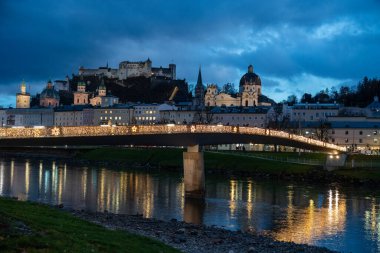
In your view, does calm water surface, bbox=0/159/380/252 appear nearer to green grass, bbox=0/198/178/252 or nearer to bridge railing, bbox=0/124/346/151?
bridge railing, bbox=0/124/346/151

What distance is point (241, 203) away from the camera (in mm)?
51125

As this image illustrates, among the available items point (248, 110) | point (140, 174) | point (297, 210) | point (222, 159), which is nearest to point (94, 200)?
point (297, 210)

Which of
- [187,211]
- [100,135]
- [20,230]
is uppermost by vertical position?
[100,135]

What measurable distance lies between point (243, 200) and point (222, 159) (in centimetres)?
4465

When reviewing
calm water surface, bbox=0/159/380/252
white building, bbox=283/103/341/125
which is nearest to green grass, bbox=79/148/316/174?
calm water surface, bbox=0/159/380/252

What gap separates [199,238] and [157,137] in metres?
25.8

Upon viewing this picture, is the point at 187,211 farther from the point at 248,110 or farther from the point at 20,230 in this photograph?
the point at 248,110

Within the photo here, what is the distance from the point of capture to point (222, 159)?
322ft

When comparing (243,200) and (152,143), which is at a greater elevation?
(152,143)

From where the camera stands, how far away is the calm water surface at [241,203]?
37125 mm

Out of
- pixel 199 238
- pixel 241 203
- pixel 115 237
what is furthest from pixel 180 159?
pixel 115 237

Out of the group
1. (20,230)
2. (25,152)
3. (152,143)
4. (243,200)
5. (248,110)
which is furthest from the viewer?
(248,110)

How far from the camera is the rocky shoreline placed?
88.5 ft

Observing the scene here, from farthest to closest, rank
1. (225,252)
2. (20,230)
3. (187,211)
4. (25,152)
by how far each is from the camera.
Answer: (25,152) → (187,211) → (225,252) → (20,230)
